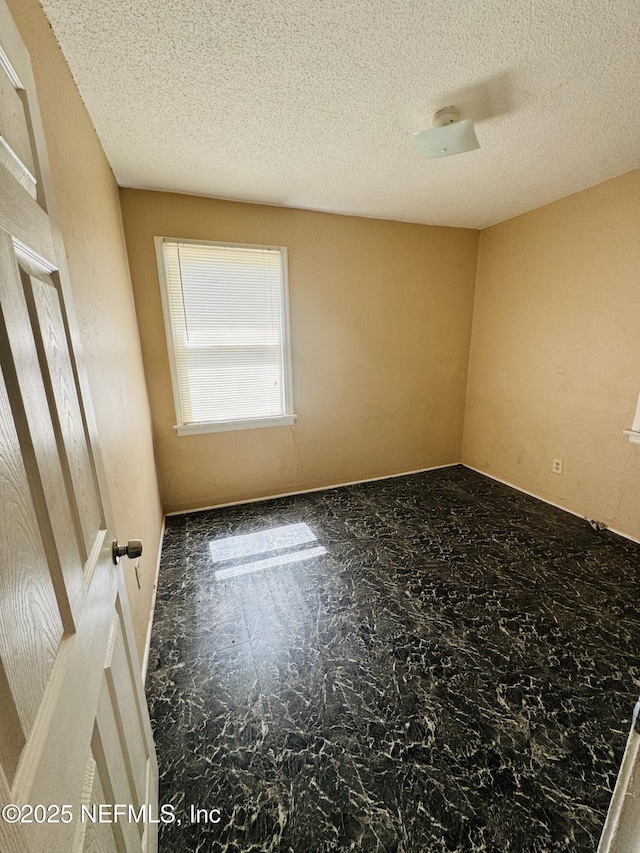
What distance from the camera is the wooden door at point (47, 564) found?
0.39m

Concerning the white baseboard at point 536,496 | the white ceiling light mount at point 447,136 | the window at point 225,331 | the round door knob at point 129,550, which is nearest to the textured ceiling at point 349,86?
the white ceiling light mount at point 447,136

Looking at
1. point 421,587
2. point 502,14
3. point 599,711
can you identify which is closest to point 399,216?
point 502,14

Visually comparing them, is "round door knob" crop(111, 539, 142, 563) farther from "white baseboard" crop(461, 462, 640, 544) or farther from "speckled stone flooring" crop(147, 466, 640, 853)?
"white baseboard" crop(461, 462, 640, 544)

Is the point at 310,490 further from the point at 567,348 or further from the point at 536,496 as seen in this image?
the point at 567,348

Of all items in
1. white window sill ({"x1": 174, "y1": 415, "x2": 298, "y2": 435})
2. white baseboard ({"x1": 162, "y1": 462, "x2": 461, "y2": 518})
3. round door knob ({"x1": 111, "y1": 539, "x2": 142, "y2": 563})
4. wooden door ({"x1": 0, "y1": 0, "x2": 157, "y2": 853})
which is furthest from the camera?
white baseboard ({"x1": 162, "y1": 462, "x2": 461, "y2": 518})

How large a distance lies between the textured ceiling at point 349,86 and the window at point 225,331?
49 cm

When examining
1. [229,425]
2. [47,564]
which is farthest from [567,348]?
[47,564]

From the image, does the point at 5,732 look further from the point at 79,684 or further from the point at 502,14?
the point at 502,14

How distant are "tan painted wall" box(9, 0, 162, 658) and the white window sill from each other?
0.56 m

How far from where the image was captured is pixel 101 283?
1500 millimetres

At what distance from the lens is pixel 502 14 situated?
1128 millimetres

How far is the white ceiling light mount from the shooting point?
158 cm

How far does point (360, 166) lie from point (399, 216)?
1.02 meters

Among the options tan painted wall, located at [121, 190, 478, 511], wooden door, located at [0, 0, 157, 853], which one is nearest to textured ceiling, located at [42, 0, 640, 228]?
tan painted wall, located at [121, 190, 478, 511]
